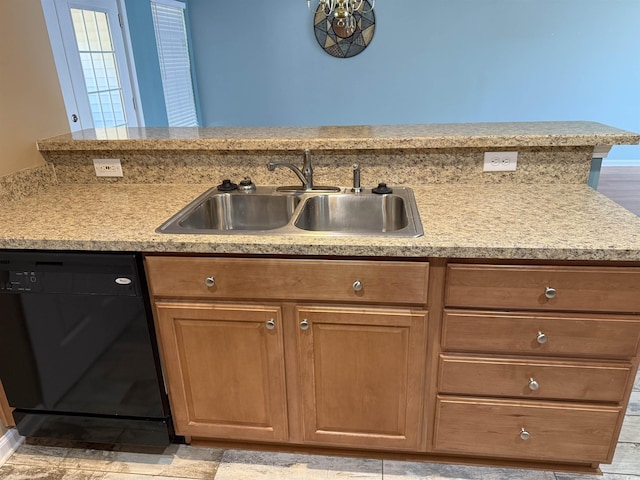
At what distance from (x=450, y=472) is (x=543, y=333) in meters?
0.65

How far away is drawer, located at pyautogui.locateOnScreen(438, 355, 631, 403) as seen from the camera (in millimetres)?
1385

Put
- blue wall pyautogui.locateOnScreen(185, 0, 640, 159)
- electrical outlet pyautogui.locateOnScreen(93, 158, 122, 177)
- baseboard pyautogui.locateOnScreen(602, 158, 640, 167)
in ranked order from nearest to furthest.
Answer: electrical outlet pyautogui.locateOnScreen(93, 158, 122, 177) → blue wall pyautogui.locateOnScreen(185, 0, 640, 159) → baseboard pyautogui.locateOnScreen(602, 158, 640, 167)

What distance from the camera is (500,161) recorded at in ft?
5.77

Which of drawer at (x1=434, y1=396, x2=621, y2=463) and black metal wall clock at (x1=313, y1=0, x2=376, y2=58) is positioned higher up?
black metal wall clock at (x1=313, y1=0, x2=376, y2=58)

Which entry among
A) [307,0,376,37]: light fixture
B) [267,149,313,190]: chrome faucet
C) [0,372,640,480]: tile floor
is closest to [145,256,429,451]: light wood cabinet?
[0,372,640,480]: tile floor

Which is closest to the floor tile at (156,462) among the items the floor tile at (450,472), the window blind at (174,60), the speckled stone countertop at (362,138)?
the floor tile at (450,472)

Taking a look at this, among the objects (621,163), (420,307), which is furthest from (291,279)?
(621,163)

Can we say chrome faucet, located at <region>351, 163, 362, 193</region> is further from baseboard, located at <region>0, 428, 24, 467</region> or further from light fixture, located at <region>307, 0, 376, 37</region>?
light fixture, located at <region>307, 0, 376, 37</region>

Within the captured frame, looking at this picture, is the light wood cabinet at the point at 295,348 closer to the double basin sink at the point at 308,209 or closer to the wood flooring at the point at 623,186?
the double basin sink at the point at 308,209

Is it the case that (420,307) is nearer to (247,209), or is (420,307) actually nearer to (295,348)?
(295,348)

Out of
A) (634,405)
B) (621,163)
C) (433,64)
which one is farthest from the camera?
(621,163)

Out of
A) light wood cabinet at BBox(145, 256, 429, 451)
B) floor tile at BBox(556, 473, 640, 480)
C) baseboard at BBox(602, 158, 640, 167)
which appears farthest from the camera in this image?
baseboard at BBox(602, 158, 640, 167)

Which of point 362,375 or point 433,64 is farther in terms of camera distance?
point 433,64

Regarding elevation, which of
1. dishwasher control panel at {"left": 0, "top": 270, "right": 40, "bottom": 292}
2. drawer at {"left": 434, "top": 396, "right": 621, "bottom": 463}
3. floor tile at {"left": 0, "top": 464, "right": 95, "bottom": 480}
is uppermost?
dishwasher control panel at {"left": 0, "top": 270, "right": 40, "bottom": 292}
